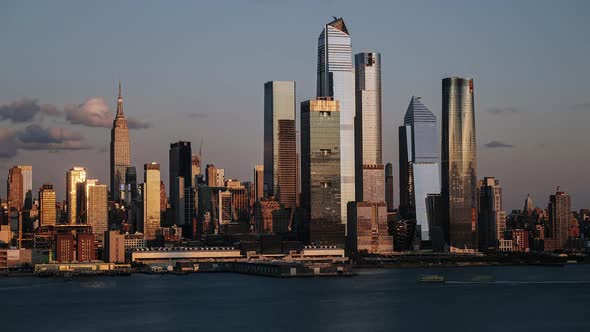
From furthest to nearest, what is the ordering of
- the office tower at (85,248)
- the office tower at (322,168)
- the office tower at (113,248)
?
the office tower at (322,168)
the office tower at (113,248)
the office tower at (85,248)

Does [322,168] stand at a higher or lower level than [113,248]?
higher

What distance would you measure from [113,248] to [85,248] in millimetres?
4060

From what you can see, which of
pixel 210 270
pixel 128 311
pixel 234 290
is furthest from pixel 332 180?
pixel 128 311

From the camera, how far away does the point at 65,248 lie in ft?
534

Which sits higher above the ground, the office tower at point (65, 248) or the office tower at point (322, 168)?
the office tower at point (322, 168)

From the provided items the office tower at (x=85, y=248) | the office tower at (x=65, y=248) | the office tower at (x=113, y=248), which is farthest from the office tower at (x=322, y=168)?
the office tower at (x=65, y=248)

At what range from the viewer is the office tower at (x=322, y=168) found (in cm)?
19112

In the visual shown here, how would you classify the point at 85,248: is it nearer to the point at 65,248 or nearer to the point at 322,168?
the point at 65,248

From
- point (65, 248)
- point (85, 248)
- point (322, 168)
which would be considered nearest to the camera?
point (65, 248)

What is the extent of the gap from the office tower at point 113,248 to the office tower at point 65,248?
15.6 feet

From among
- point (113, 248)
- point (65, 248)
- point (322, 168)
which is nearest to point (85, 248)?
Result: point (65, 248)

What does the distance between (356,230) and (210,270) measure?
1854 inches

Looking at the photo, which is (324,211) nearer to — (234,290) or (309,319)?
(234,290)

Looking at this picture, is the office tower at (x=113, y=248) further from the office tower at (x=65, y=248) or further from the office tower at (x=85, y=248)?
the office tower at (x=65, y=248)
